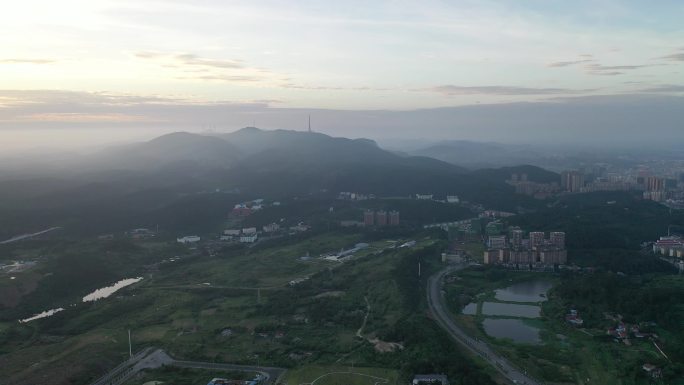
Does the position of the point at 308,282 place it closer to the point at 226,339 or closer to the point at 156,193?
the point at 226,339

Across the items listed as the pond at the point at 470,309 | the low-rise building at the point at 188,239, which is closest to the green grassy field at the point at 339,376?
the pond at the point at 470,309

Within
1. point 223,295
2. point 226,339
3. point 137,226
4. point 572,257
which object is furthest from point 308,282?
point 137,226

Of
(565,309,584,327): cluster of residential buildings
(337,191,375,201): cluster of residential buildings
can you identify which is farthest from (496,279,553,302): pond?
(337,191,375,201): cluster of residential buildings

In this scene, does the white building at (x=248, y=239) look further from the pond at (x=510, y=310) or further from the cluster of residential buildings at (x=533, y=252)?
the pond at (x=510, y=310)

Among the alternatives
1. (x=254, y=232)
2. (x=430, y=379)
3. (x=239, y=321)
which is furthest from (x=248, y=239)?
(x=430, y=379)

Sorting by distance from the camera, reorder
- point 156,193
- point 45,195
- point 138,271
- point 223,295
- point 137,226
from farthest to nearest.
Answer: point 156,193, point 45,195, point 137,226, point 138,271, point 223,295

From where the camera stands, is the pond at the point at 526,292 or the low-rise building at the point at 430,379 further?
the pond at the point at 526,292

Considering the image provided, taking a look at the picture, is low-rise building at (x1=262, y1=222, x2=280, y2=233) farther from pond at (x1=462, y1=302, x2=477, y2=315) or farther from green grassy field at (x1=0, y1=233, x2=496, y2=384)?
pond at (x1=462, y1=302, x2=477, y2=315)
